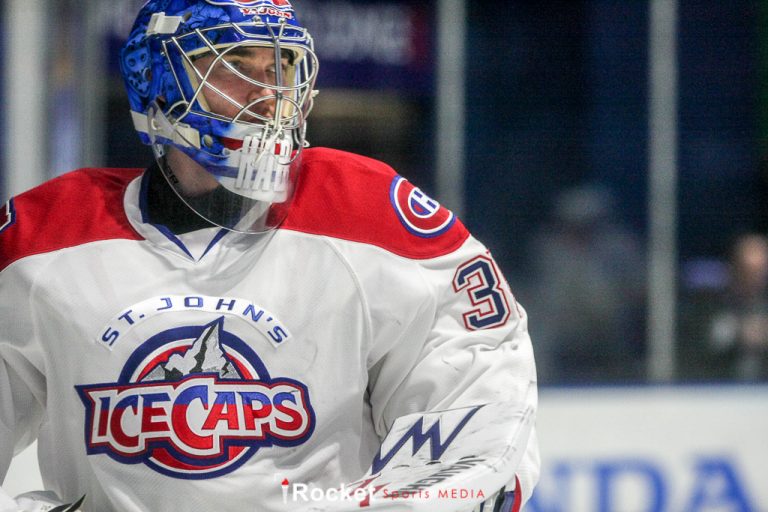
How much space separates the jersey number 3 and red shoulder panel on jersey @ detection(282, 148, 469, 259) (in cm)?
4

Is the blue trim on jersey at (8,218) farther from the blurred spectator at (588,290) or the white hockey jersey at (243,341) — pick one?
the blurred spectator at (588,290)

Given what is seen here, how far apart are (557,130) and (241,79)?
12.3ft

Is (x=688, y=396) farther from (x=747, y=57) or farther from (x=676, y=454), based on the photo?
(x=747, y=57)

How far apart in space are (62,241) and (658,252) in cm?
371

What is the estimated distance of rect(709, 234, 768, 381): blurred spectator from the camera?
15.1ft

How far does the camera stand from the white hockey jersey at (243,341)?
1.56 metres

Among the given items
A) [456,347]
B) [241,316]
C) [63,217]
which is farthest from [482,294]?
[63,217]

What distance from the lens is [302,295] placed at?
160 centimetres

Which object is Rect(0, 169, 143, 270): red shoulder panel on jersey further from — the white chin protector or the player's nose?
the player's nose

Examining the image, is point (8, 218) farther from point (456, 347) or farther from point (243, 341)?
point (456, 347)

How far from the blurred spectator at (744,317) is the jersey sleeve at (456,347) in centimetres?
311

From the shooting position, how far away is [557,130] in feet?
17.2

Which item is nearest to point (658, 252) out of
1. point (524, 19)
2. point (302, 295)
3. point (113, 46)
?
point (524, 19)

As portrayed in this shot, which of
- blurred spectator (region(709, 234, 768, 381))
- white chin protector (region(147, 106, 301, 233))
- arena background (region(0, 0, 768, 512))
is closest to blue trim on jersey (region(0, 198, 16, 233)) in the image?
white chin protector (region(147, 106, 301, 233))
